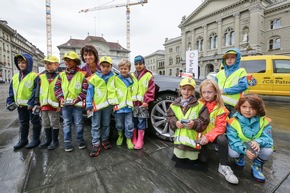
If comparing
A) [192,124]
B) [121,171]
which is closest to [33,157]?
[121,171]

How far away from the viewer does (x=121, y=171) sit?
5.92 feet

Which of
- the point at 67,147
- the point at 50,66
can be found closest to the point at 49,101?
the point at 50,66

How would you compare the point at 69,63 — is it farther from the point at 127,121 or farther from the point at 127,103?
the point at 127,121

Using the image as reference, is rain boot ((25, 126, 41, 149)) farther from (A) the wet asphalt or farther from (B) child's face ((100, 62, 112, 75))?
(B) child's face ((100, 62, 112, 75))

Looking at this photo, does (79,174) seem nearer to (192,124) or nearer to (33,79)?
(192,124)

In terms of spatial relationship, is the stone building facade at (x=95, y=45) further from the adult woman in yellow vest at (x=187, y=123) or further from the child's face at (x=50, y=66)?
the adult woman in yellow vest at (x=187, y=123)

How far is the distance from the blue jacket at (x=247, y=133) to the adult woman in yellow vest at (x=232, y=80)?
0.51 m

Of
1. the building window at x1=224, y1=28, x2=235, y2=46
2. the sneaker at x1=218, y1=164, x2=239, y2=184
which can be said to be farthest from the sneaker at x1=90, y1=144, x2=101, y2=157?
the building window at x1=224, y1=28, x2=235, y2=46

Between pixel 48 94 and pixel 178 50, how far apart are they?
51530 millimetres

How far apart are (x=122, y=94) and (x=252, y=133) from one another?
1.71 metres

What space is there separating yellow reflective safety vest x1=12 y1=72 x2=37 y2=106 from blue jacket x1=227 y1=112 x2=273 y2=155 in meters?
2.88

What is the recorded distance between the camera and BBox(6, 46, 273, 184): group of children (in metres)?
1.81

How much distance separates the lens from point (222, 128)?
1791 mm

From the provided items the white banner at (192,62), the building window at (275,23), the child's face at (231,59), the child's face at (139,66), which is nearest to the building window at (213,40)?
the building window at (275,23)
